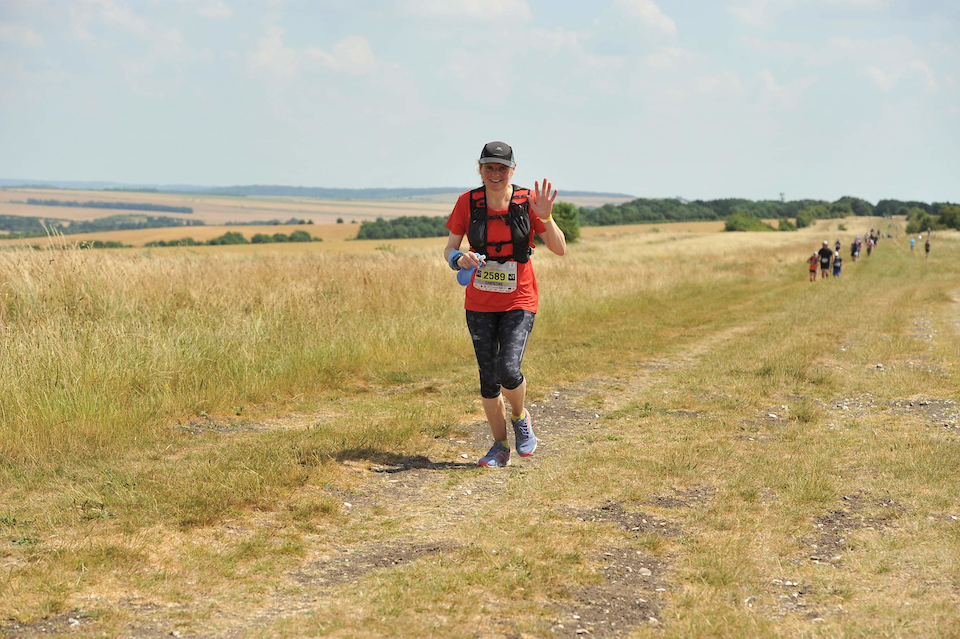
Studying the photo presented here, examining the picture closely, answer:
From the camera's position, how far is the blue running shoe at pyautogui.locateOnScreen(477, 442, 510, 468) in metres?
6.23

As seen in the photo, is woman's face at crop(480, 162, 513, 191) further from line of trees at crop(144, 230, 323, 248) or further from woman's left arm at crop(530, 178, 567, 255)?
line of trees at crop(144, 230, 323, 248)

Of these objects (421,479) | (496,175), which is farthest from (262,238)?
(496,175)

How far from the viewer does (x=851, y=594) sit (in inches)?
Answer: 151

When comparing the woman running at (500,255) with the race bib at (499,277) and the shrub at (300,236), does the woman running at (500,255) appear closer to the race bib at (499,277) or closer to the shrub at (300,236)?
the race bib at (499,277)

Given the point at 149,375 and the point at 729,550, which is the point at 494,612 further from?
the point at 149,375

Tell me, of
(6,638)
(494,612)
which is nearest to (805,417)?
(494,612)

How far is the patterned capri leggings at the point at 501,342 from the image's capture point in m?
5.87

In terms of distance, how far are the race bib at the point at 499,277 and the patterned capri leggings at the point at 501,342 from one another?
187 mm

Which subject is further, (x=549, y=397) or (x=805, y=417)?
(x=549, y=397)

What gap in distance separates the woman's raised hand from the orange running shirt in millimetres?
98

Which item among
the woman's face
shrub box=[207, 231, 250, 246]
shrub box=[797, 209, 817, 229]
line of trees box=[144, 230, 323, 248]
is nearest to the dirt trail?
the woman's face

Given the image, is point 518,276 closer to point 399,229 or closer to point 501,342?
point 501,342

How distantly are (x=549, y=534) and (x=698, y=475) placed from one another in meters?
1.74

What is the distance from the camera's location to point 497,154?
5.57 metres
